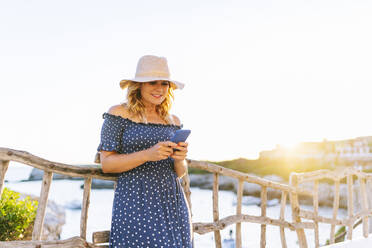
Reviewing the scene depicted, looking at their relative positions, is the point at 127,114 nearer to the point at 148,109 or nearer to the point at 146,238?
the point at 148,109

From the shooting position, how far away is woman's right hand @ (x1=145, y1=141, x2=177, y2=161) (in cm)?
156

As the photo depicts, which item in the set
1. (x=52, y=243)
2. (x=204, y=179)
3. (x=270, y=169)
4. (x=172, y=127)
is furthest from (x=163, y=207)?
(x=204, y=179)

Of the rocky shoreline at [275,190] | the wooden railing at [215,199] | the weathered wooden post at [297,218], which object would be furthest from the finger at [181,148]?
the rocky shoreline at [275,190]

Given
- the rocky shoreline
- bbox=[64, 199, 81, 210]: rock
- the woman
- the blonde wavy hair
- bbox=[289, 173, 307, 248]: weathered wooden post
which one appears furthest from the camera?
bbox=[64, 199, 81, 210]: rock

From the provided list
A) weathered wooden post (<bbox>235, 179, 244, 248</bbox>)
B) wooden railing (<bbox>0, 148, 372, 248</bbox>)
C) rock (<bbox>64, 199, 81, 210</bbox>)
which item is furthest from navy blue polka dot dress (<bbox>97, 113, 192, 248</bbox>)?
rock (<bbox>64, 199, 81, 210</bbox>)

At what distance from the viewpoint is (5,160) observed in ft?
5.62

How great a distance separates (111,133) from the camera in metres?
1.72

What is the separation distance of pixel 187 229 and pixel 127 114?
68 cm

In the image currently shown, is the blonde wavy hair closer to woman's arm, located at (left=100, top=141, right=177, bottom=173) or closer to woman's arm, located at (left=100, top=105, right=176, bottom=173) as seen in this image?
woman's arm, located at (left=100, top=105, right=176, bottom=173)

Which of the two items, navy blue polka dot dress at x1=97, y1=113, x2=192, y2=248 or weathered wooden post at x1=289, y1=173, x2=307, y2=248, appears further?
weathered wooden post at x1=289, y1=173, x2=307, y2=248

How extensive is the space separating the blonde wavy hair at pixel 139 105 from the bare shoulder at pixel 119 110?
0.8 inches

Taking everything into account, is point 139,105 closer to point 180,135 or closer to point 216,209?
point 180,135

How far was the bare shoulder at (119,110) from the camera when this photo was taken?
1743 mm

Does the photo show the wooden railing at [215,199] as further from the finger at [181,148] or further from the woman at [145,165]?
the finger at [181,148]
